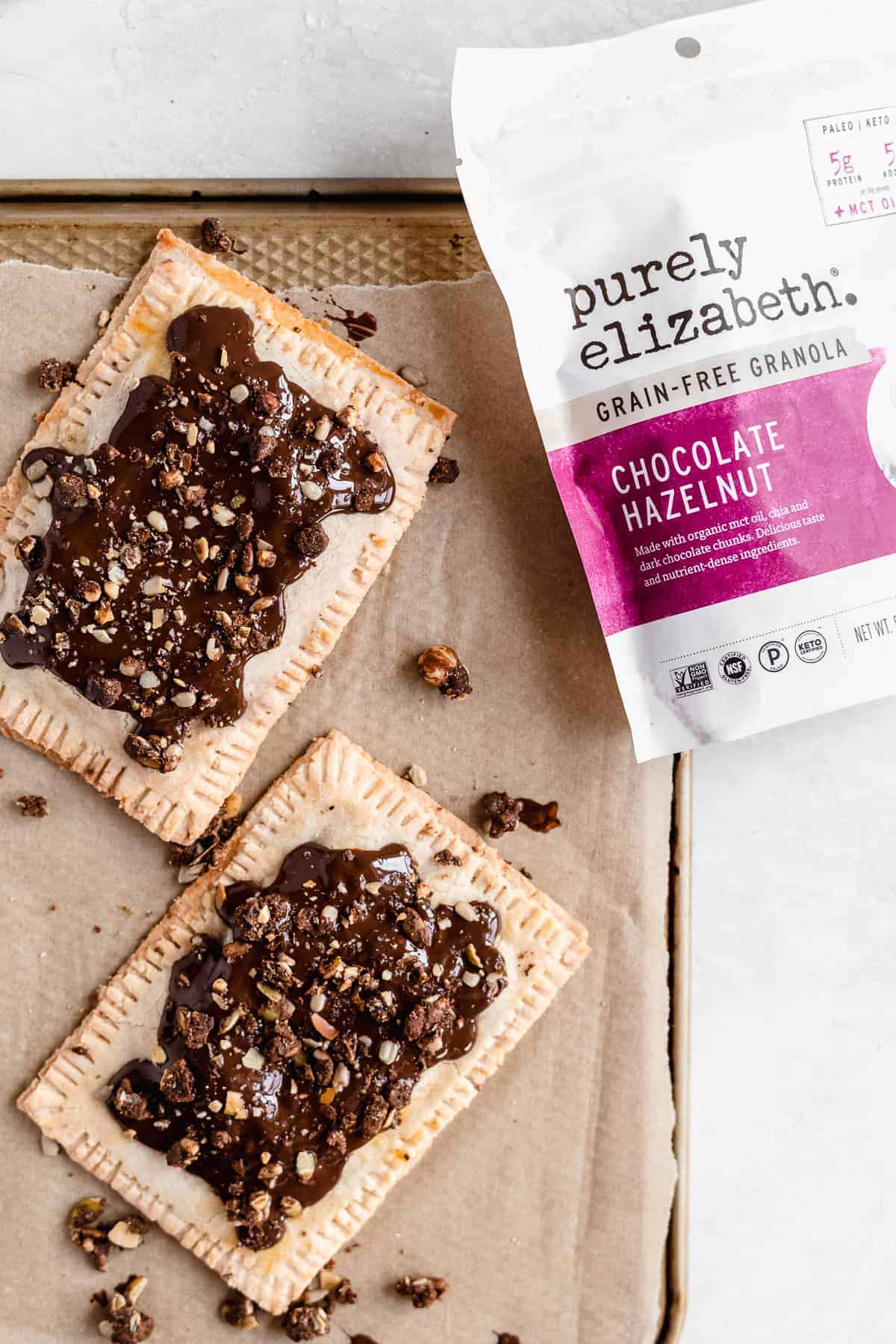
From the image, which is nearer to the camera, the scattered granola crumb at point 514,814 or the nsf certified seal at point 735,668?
the nsf certified seal at point 735,668

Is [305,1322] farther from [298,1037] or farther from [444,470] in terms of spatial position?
[444,470]

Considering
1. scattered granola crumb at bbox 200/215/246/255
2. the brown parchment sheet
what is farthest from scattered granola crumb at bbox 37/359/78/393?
scattered granola crumb at bbox 200/215/246/255

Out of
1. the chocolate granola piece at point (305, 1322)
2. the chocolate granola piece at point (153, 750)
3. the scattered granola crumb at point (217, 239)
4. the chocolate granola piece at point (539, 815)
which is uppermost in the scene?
the scattered granola crumb at point (217, 239)

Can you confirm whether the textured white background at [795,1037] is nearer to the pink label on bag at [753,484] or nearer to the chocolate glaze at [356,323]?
the pink label on bag at [753,484]

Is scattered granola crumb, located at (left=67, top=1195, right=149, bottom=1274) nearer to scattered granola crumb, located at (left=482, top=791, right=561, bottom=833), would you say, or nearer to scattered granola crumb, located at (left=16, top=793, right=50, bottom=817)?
scattered granola crumb, located at (left=16, top=793, right=50, bottom=817)

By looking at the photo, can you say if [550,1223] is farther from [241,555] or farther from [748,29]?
[748,29]

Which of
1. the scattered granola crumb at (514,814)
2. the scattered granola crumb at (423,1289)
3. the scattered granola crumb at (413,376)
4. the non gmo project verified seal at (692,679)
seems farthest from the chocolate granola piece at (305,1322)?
the scattered granola crumb at (413,376)
